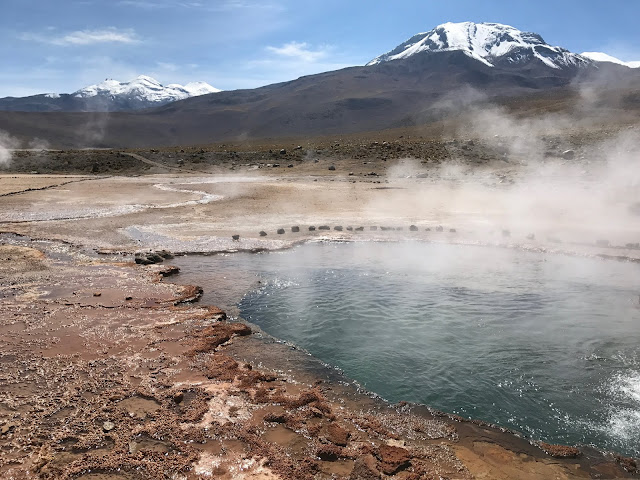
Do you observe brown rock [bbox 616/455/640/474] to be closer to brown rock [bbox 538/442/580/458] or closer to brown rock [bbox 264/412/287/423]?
brown rock [bbox 538/442/580/458]

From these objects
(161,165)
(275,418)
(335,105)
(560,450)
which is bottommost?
(560,450)

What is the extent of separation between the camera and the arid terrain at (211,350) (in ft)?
14.0

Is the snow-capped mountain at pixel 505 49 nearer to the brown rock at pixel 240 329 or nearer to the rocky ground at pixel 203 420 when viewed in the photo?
the brown rock at pixel 240 329

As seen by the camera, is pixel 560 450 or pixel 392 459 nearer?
pixel 392 459

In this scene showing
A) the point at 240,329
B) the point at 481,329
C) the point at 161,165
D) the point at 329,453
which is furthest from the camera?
the point at 161,165

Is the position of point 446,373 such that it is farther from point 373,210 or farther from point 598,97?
point 598,97

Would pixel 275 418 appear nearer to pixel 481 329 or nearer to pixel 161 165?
pixel 481 329

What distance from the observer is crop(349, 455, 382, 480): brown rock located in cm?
409

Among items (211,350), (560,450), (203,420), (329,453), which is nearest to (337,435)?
(329,453)

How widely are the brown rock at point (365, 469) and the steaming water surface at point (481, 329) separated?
1.35 meters

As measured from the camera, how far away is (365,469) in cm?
418

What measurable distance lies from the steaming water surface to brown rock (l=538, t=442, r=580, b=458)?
0.64 feet

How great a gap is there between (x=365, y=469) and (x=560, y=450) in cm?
203

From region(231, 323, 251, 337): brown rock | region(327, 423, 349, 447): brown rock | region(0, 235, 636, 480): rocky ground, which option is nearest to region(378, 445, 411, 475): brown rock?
region(0, 235, 636, 480): rocky ground
